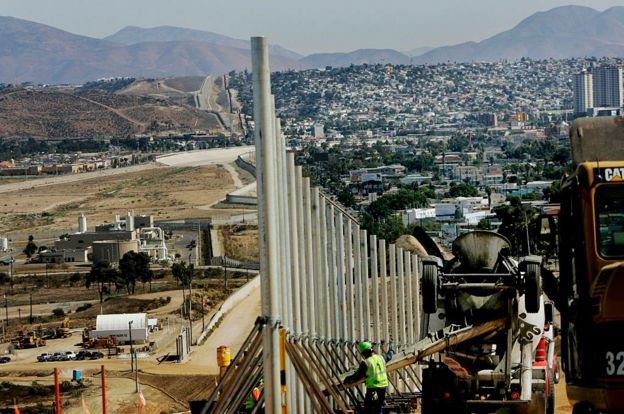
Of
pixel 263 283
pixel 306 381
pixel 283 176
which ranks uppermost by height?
pixel 283 176

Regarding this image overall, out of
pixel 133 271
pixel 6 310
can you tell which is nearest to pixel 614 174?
pixel 6 310

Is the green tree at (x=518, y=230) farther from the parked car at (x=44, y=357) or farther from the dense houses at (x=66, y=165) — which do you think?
the dense houses at (x=66, y=165)

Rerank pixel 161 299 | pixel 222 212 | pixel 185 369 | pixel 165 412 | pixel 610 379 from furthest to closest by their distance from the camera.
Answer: pixel 222 212, pixel 161 299, pixel 185 369, pixel 165 412, pixel 610 379

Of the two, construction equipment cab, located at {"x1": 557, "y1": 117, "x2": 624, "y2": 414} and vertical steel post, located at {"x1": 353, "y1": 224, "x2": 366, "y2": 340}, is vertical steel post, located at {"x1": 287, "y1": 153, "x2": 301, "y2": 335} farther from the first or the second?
construction equipment cab, located at {"x1": 557, "y1": 117, "x2": 624, "y2": 414}

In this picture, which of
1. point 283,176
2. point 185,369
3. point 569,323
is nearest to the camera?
point 569,323

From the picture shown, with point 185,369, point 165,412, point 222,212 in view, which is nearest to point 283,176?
point 165,412

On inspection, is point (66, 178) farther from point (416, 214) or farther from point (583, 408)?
point (583, 408)

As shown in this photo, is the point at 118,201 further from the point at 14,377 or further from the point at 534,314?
the point at 534,314

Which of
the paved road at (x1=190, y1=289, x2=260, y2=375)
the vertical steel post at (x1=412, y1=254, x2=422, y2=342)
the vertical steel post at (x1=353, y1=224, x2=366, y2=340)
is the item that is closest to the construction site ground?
the paved road at (x1=190, y1=289, x2=260, y2=375)
